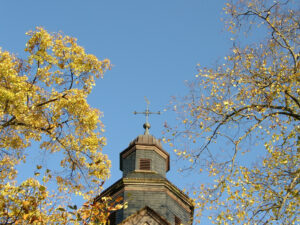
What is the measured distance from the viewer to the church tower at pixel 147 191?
20.8 meters

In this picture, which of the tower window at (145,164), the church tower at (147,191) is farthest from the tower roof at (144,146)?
the tower window at (145,164)

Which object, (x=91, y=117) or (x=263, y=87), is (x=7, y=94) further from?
(x=263, y=87)

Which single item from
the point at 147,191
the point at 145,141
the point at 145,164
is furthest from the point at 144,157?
the point at 147,191

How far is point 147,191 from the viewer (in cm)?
2238

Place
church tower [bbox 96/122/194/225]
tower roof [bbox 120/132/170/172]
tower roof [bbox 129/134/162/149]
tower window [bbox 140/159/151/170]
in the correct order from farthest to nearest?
tower roof [bbox 129/134/162/149] < tower roof [bbox 120/132/170/172] < tower window [bbox 140/159/151/170] < church tower [bbox 96/122/194/225]

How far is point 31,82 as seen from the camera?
42.0 ft

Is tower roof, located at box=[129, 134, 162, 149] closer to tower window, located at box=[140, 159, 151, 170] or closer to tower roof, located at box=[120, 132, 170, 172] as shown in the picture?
tower roof, located at box=[120, 132, 170, 172]

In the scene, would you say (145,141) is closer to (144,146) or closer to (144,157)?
(144,146)

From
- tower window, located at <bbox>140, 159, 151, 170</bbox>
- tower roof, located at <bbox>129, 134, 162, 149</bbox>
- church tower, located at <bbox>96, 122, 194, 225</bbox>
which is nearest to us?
church tower, located at <bbox>96, 122, 194, 225</bbox>

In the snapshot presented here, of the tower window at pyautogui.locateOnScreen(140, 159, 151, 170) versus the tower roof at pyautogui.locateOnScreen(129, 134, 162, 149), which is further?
the tower roof at pyautogui.locateOnScreen(129, 134, 162, 149)

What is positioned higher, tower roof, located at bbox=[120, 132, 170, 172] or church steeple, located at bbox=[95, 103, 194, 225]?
tower roof, located at bbox=[120, 132, 170, 172]

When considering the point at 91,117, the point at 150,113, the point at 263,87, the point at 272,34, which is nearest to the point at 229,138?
the point at 263,87

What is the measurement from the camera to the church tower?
68.1ft

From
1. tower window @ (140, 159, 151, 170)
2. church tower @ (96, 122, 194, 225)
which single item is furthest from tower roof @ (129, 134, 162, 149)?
tower window @ (140, 159, 151, 170)
